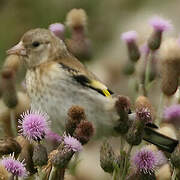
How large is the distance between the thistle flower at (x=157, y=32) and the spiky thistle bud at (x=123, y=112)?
0.95m

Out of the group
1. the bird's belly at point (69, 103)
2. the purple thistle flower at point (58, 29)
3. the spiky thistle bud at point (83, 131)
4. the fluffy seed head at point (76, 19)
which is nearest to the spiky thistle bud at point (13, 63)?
the purple thistle flower at point (58, 29)

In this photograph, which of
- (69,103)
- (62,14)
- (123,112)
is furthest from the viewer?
(62,14)

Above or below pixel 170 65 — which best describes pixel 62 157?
below

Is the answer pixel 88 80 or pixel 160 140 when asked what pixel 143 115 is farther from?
pixel 88 80

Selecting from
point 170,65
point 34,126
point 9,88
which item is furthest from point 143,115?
point 9,88

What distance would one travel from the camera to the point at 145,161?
2.88 metres

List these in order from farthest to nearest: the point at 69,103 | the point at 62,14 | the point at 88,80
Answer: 1. the point at 62,14
2. the point at 88,80
3. the point at 69,103

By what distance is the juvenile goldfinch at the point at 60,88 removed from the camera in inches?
134

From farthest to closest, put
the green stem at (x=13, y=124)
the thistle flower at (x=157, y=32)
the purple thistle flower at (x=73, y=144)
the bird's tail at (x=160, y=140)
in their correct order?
the thistle flower at (x=157, y=32), the green stem at (x=13, y=124), the bird's tail at (x=160, y=140), the purple thistle flower at (x=73, y=144)

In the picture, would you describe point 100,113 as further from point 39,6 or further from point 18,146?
point 39,6

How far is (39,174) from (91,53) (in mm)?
1455

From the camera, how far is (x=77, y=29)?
4164 millimetres

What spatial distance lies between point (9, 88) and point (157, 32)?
34.2 inches

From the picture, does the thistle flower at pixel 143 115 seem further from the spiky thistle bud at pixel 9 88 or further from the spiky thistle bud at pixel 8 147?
the spiky thistle bud at pixel 9 88
